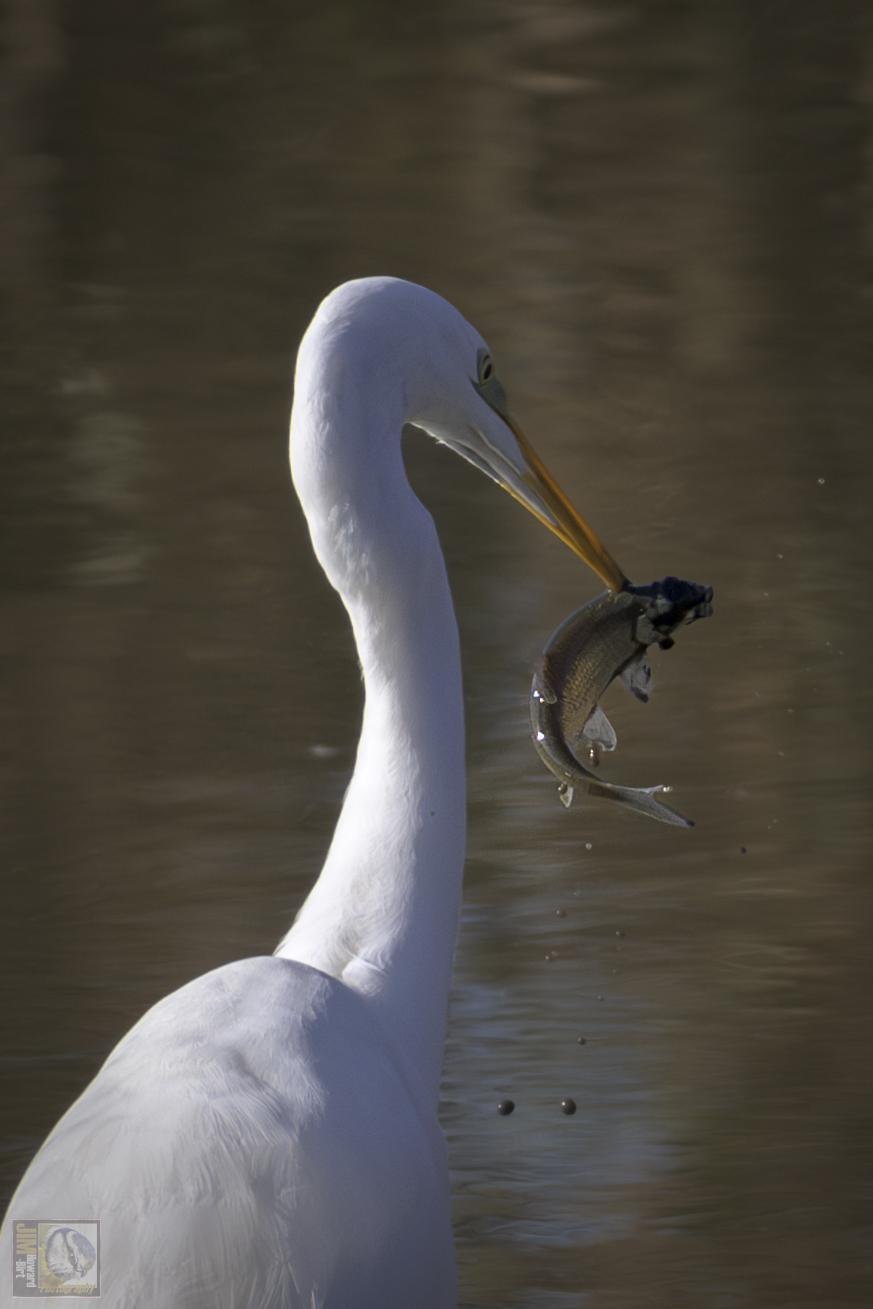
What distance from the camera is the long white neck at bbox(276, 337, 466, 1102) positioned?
8.70 ft

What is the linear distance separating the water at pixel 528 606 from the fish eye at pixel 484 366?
1179 millimetres

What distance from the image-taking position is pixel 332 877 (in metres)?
2.74

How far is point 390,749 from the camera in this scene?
2.76 m

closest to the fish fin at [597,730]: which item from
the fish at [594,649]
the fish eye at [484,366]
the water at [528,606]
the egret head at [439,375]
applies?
the fish at [594,649]

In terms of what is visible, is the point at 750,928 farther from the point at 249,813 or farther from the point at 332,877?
the point at 332,877

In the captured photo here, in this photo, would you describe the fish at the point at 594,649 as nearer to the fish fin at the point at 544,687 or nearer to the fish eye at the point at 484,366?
the fish fin at the point at 544,687

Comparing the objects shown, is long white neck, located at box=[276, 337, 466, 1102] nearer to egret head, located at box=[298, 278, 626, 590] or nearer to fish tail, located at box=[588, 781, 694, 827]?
egret head, located at box=[298, 278, 626, 590]

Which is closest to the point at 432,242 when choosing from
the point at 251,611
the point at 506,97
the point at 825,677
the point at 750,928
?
the point at 506,97

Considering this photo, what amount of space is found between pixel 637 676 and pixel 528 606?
2734 mm

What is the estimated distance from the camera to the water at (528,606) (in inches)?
142

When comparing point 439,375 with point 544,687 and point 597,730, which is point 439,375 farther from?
point 597,730

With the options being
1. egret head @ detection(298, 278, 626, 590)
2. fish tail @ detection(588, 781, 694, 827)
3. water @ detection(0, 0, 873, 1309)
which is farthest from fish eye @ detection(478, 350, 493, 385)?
water @ detection(0, 0, 873, 1309)

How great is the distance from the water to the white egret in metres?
0.68

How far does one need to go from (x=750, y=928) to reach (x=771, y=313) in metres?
4.46
